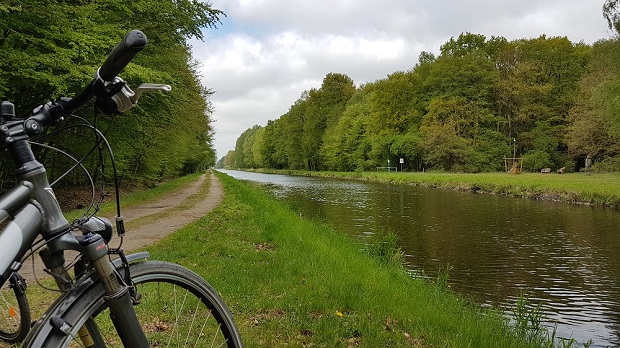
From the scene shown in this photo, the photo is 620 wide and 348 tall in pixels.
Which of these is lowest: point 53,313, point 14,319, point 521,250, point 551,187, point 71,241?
point 521,250

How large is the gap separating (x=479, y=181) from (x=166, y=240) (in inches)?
1057

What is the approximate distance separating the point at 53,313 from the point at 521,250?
41.5 feet

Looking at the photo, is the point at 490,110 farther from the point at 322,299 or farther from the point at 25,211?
the point at 25,211

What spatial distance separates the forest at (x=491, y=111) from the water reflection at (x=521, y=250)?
62.1ft

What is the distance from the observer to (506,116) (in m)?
50.6

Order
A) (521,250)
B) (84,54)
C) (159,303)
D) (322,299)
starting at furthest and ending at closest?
(521,250), (84,54), (322,299), (159,303)

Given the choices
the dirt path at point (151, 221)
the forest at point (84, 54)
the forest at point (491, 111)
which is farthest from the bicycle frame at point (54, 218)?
the forest at point (491, 111)

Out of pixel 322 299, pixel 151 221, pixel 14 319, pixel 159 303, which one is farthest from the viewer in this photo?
pixel 151 221

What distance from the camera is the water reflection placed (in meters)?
8.08


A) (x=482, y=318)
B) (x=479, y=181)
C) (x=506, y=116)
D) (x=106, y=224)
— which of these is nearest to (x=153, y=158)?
(x=479, y=181)

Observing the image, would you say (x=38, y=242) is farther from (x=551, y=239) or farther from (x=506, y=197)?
(x=506, y=197)

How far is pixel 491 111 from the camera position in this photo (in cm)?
5125

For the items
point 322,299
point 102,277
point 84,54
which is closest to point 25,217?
point 102,277

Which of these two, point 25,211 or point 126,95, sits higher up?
point 126,95
